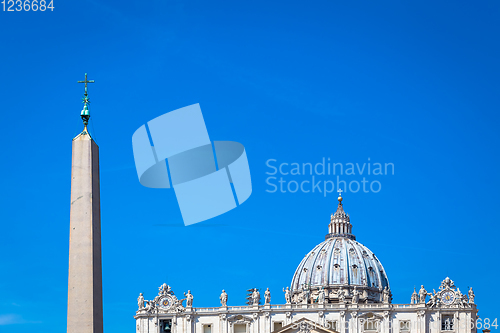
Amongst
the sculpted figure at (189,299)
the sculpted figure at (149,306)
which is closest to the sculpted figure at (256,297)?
the sculpted figure at (189,299)

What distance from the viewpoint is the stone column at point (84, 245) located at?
3172 cm

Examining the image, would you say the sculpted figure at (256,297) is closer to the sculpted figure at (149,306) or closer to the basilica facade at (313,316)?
the basilica facade at (313,316)

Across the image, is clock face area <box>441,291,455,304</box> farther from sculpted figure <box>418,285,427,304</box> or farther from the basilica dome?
the basilica dome

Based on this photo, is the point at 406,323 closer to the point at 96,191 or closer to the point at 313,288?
the point at 313,288

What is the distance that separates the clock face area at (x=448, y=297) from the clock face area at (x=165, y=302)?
112ft

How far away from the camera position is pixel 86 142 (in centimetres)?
3234

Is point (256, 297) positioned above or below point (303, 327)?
above

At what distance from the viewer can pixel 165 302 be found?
12506 centimetres

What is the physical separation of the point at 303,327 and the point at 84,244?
300 ft

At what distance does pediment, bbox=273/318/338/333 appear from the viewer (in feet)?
395

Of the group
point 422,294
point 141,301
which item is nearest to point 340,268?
point 422,294

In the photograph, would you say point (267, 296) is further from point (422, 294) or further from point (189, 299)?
point (422, 294)

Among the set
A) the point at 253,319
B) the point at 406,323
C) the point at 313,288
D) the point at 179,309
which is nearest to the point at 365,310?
the point at 406,323

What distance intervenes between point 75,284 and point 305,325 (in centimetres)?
9151
